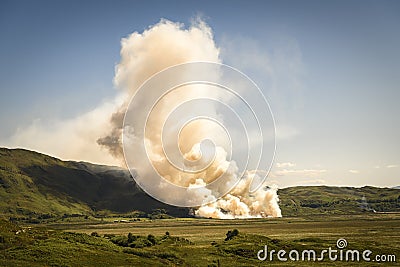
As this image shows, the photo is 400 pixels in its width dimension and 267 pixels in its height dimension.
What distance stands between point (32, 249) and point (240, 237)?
56.2m

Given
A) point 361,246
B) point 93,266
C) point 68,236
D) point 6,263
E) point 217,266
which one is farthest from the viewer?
point 361,246

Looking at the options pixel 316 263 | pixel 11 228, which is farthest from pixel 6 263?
pixel 316 263

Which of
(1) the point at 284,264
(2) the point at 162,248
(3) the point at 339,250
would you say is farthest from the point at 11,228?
(3) the point at 339,250

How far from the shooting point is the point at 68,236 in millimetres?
81062

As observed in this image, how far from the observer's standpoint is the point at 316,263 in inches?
3127

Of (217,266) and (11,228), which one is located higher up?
(11,228)

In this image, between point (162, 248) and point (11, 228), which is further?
point (162, 248)

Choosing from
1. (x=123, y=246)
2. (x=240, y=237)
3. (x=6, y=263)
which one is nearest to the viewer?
(x=6, y=263)

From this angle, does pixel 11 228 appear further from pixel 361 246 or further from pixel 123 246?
pixel 361 246

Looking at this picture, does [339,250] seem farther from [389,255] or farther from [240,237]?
[240,237]

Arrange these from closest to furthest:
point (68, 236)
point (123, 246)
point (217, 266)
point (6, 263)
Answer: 1. point (6, 263)
2. point (217, 266)
3. point (68, 236)
4. point (123, 246)

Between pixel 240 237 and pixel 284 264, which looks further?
pixel 240 237

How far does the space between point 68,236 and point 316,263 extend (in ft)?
165

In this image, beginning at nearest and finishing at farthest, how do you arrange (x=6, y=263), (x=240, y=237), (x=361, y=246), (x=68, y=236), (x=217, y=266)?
(x=6, y=263)
(x=217, y=266)
(x=68, y=236)
(x=361, y=246)
(x=240, y=237)
